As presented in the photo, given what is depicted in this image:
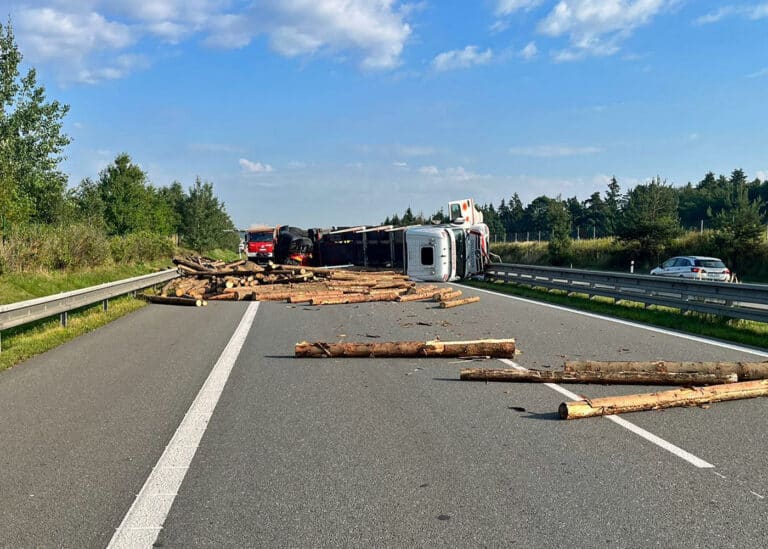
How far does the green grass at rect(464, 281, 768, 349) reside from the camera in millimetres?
11484

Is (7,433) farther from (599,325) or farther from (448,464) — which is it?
(599,325)

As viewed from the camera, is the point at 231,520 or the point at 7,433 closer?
the point at 231,520

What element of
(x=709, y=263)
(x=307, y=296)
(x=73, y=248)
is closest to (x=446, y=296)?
(x=307, y=296)

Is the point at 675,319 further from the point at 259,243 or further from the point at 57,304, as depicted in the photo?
the point at 259,243

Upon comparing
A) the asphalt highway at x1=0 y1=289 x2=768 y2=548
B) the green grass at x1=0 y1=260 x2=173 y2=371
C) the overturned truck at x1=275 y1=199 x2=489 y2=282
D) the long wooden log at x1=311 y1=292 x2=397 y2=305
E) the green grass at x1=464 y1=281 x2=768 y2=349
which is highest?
the overturned truck at x1=275 y1=199 x2=489 y2=282

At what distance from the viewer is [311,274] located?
23875 millimetres

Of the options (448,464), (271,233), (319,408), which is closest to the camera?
(448,464)

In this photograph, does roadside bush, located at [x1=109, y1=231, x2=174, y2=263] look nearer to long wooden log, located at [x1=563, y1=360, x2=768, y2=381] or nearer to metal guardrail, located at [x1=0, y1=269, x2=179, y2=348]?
metal guardrail, located at [x1=0, y1=269, x2=179, y2=348]

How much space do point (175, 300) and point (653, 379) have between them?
48.9ft

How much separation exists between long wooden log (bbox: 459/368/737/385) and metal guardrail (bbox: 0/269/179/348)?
7.27m

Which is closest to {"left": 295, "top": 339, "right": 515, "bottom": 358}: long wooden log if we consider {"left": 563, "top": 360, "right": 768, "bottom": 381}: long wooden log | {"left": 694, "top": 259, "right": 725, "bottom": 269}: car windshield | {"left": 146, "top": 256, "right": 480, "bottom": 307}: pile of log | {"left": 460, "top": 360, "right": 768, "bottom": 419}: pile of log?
{"left": 460, "top": 360, "right": 768, "bottom": 419}: pile of log

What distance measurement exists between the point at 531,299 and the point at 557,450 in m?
14.8

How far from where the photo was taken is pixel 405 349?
31.2 ft

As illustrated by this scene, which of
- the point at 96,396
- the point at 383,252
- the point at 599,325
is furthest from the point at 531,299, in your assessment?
the point at 96,396
